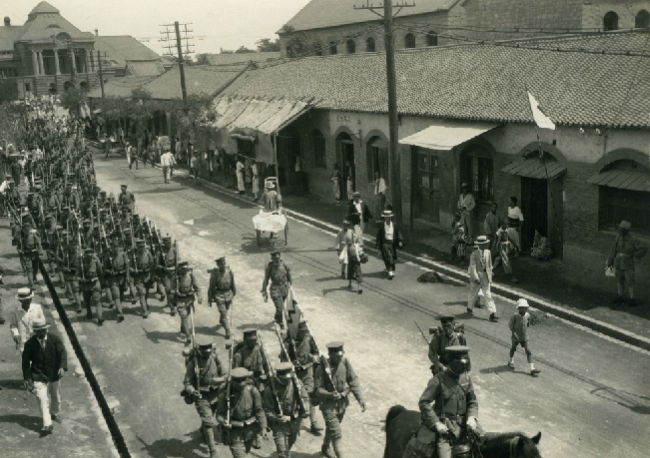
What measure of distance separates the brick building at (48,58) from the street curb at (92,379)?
72.1 m

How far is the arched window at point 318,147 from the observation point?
100 feet

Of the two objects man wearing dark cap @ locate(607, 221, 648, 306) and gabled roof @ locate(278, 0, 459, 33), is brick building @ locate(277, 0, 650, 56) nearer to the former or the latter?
gabled roof @ locate(278, 0, 459, 33)

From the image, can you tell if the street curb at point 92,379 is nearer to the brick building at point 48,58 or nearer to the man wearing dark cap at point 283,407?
the man wearing dark cap at point 283,407

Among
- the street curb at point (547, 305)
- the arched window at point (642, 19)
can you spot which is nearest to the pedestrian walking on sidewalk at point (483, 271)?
the street curb at point (547, 305)

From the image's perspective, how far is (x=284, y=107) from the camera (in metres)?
30.9

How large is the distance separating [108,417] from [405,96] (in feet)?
53.7

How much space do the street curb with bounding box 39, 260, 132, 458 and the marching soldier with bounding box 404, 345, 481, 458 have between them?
4734 millimetres

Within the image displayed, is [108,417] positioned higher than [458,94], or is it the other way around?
[458,94]

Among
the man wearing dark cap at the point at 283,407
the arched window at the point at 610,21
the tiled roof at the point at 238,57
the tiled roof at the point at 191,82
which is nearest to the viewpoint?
the man wearing dark cap at the point at 283,407

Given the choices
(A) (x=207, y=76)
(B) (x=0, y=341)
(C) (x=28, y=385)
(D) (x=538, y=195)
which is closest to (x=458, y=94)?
(D) (x=538, y=195)

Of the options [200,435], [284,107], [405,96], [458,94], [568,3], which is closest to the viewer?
[200,435]

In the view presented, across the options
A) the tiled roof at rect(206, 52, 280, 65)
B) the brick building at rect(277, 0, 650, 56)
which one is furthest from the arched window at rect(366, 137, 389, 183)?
the tiled roof at rect(206, 52, 280, 65)

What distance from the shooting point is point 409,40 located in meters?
49.6

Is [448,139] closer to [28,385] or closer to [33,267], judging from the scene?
[33,267]
